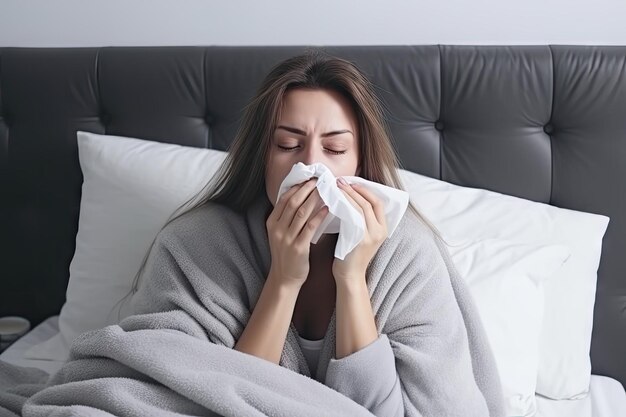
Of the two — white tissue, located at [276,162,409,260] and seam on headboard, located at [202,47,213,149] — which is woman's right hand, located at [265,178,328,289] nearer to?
white tissue, located at [276,162,409,260]

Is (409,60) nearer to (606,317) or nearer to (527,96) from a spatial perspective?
(527,96)

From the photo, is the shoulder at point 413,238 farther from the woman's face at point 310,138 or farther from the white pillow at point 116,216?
the white pillow at point 116,216

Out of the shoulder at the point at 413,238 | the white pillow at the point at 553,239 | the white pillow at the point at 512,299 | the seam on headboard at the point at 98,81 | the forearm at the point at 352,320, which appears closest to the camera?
the forearm at the point at 352,320

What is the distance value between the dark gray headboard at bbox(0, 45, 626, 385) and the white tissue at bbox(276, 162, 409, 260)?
510 millimetres

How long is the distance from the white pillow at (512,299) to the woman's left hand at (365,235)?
323 millimetres

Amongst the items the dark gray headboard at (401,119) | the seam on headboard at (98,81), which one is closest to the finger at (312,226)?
the dark gray headboard at (401,119)

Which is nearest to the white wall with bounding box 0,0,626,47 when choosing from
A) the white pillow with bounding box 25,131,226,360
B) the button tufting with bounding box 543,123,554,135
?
the button tufting with bounding box 543,123,554,135

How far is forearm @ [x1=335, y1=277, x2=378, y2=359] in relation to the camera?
136cm

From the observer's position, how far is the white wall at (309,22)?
192cm

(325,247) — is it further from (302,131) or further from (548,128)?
(548,128)

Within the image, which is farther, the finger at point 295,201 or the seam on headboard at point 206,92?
the seam on headboard at point 206,92

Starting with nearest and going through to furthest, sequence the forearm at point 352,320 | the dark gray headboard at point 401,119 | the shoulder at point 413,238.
→ the forearm at point 352,320 < the shoulder at point 413,238 < the dark gray headboard at point 401,119

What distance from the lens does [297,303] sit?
152 centimetres

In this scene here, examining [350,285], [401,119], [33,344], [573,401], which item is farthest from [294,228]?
[33,344]
